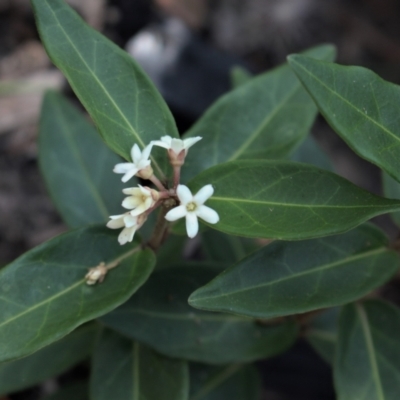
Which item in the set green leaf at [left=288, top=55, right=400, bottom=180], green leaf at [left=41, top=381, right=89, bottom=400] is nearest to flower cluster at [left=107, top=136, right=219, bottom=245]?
green leaf at [left=288, top=55, right=400, bottom=180]

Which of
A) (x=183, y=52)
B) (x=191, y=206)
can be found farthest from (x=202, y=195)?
(x=183, y=52)

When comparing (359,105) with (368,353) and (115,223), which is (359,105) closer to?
(115,223)

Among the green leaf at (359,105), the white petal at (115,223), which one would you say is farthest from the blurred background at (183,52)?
the green leaf at (359,105)

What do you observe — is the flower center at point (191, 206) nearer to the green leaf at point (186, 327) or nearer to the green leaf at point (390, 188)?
the green leaf at point (186, 327)

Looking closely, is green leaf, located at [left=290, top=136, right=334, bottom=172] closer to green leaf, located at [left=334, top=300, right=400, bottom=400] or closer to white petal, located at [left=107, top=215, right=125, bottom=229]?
green leaf, located at [left=334, top=300, right=400, bottom=400]

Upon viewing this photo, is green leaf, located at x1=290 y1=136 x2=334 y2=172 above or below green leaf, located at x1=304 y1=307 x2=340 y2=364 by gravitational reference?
above

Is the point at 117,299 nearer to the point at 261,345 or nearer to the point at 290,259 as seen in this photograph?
the point at 290,259
